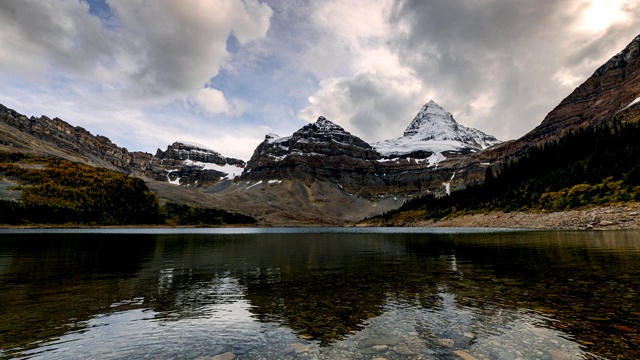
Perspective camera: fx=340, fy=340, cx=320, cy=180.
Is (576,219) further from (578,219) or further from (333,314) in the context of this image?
(333,314)

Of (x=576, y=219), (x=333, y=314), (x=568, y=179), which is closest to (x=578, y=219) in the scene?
(x=576, y=219)

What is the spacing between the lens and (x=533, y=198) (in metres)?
115

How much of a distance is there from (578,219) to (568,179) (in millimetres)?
35157

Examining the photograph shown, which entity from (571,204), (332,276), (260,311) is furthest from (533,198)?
(260,311)

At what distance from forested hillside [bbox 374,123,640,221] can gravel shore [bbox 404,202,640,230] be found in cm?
369

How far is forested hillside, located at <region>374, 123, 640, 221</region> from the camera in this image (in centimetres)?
9106

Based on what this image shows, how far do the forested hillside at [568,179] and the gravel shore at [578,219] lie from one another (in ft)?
12.1

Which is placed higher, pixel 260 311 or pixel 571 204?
pixel 571 204

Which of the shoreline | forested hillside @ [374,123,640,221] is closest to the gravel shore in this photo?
the shoreline

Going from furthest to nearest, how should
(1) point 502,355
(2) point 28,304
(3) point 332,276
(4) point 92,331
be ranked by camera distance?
(3) point 332,276 → (2) point 28,304 → (4) point 92,331 → (1) point 502,355

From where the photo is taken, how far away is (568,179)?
364 feet

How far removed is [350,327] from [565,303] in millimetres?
9821

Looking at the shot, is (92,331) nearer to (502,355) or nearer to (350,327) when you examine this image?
(350,327)

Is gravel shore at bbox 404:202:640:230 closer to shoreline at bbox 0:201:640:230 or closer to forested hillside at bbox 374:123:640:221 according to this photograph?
shoreline at bbox 0:201:640:230
